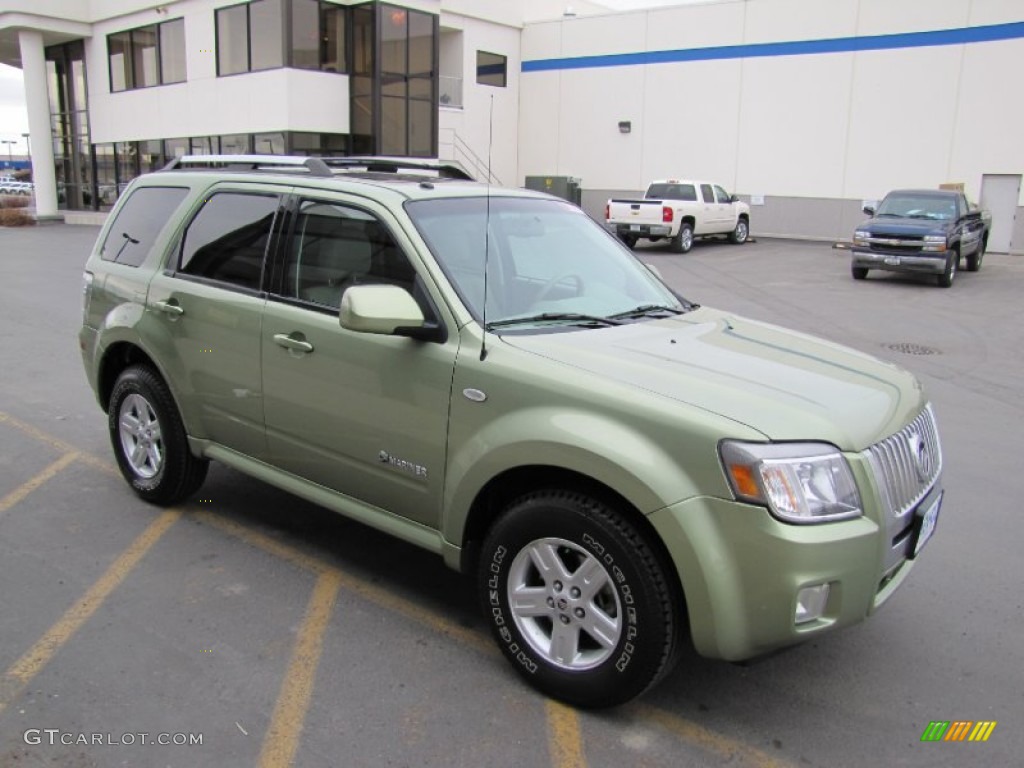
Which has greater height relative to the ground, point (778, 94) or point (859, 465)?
point (778, 94)

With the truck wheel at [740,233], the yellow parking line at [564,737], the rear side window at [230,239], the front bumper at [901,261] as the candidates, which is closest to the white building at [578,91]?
the truck wheel at [740,233]

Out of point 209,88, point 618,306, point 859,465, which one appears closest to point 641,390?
point 859,465

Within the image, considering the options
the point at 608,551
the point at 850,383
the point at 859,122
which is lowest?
the point at 608,551

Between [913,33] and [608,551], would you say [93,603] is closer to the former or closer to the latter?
[608,551]

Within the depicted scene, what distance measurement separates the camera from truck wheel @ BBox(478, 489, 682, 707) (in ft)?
9.77

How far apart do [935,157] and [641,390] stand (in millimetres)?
26813

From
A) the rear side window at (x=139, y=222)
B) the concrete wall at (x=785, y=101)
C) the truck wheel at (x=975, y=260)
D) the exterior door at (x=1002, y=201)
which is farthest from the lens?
the concrete wall at (x=785, y=101)

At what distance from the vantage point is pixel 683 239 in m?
23.8

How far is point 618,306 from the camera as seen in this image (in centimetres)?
409

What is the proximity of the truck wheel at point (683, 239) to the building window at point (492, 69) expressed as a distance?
1293cm

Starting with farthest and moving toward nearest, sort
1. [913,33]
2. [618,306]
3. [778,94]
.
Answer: [778,94]
[913,33]
[618,306]

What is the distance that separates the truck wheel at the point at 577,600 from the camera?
298cm

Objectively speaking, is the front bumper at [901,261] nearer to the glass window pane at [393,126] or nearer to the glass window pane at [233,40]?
the glass window pane at [393,126]

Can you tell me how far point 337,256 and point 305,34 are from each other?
25129 mm
